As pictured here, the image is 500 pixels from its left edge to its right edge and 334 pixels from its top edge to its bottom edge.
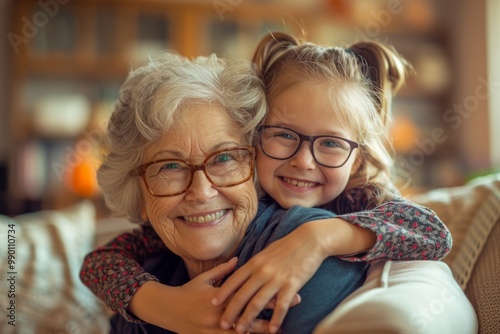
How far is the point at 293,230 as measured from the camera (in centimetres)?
113

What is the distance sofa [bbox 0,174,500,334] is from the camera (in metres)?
1.35

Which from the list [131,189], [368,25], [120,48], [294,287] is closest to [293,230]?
[294,287]

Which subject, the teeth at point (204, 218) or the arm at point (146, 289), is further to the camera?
the teeth at point (204, 218)

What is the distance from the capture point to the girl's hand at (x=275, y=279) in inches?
39.6

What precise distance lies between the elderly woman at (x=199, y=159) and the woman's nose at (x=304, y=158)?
4.1 inches

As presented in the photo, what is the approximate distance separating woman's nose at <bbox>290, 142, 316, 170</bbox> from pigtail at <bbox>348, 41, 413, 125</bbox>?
24 centimetres

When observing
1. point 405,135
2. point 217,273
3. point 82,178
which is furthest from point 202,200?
point 405,135

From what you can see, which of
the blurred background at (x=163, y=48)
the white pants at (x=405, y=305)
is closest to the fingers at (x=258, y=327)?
the white pants at (x=405, y=305)

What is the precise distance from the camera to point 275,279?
101cm

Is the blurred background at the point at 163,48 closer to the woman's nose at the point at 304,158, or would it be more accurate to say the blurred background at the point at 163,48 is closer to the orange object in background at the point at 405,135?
the orange object in background at the point at 405,135

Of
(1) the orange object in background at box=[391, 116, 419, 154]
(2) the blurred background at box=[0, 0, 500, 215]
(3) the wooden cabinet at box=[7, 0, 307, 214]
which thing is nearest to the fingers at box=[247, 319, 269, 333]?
(2) the blurred background at box=[0, 0, 500, 215]

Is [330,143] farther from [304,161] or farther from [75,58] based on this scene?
[75,58]

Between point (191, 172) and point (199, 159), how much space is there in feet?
0.11

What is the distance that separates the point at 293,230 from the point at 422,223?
263 mm
